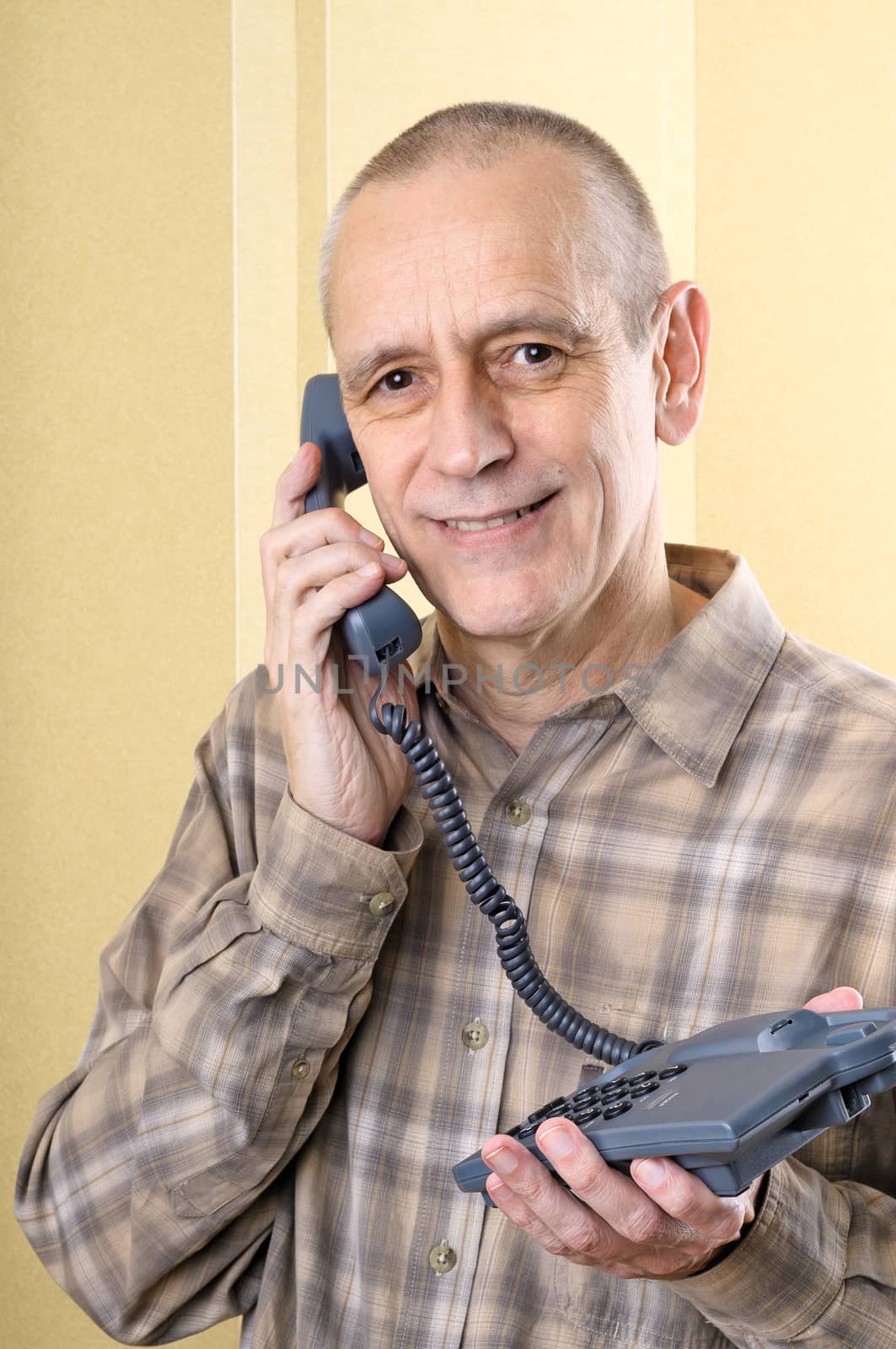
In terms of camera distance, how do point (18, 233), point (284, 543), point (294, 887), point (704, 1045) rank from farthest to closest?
point (18, 233), point (284, 543), point (294, 887), point (704, 1045)

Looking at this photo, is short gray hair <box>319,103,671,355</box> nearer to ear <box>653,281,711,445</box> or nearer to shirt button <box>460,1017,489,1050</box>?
ear <box>653,281,711,445</box>

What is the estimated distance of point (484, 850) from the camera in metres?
1.24

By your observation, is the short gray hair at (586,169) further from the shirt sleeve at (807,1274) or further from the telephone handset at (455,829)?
the shirt sleeve at (807,1274)

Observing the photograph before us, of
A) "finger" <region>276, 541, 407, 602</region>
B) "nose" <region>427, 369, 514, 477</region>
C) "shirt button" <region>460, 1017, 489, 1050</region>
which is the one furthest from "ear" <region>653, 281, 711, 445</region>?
"shirt button" <region>460, 1017, 489, 1050</region>

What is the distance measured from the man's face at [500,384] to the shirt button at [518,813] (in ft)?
0.54

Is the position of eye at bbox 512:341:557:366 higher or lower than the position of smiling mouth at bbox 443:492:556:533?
higher

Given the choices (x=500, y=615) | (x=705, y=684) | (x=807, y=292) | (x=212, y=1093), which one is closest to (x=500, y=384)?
(x=500, y=615)

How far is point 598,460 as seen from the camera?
121 centimetres

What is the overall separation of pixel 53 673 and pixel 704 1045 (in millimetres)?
1543

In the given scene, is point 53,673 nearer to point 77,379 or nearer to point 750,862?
point 77,379

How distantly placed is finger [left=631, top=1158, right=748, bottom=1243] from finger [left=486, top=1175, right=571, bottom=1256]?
0.08 m

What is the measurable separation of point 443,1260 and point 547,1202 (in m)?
0.35

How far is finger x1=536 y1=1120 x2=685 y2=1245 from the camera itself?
0.81 meters

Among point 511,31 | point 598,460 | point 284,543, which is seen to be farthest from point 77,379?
point 598,460
